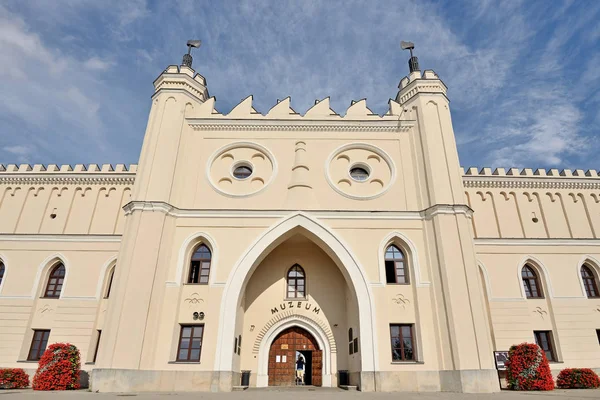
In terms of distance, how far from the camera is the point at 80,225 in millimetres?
18875

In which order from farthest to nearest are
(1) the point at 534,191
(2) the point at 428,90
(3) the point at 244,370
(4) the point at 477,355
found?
(1) the point at 534,191 < (2) the point at 428,90 < (3) the point at 244,370 < (4) the point at 477,355

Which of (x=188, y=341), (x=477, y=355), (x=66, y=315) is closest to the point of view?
(x=477, y=355)

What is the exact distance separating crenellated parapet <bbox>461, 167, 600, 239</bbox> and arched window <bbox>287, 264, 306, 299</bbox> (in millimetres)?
8865

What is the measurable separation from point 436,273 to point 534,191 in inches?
354

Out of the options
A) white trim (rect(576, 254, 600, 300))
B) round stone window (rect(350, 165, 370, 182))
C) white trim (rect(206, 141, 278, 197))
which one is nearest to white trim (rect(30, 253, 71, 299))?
white trim (rect(206, 141, 278, 197))

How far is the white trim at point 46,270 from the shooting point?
57.3 ft

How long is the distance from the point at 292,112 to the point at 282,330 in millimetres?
10344

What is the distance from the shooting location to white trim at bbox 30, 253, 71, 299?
17.5 m

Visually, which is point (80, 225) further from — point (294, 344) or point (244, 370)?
point (294, 344)

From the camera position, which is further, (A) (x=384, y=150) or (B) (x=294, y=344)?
(A) (x=384, y=150)

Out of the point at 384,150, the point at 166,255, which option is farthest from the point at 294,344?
the point at 384,150

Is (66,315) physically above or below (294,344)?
above

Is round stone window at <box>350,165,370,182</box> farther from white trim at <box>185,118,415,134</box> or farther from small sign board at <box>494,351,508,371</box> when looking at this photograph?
small sign board at <box>494,351,508,371</box>

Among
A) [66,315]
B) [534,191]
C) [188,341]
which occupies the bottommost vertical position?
[188,341]
